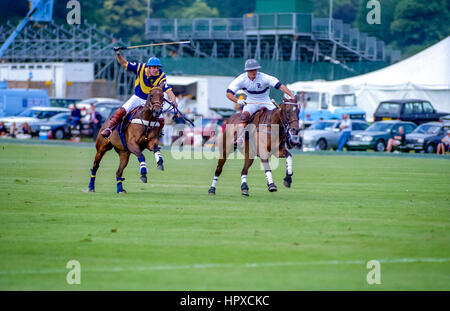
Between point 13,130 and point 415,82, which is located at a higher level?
point 415,82

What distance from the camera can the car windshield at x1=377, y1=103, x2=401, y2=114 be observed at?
5088 centimetres

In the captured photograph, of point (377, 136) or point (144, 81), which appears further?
point (377, 136)

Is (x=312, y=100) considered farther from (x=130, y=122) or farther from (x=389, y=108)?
(x=130, y=122)

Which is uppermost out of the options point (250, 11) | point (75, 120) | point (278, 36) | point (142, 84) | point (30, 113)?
point (250, 11)

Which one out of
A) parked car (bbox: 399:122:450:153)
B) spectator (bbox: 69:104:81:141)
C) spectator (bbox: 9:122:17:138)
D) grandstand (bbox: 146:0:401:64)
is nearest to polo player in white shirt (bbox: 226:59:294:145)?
parked car (bbox: 399:122:450:153)

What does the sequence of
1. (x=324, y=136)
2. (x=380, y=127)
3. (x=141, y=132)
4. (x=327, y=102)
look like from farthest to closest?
(x=327, y=102)
(x=324, y=136)
(x=380, y=127)
(x=141, y=132)

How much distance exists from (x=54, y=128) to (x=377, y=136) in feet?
63.9

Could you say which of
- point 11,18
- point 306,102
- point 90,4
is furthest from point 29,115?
point 90,4

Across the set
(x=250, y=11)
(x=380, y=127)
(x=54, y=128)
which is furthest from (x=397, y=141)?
(x=250, y=11)

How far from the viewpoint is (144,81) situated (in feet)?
62.4

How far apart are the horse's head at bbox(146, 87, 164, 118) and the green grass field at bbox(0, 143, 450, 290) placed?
1.71 m

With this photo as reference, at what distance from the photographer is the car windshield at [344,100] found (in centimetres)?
5622

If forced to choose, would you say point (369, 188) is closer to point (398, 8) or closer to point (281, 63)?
point (281, 63)

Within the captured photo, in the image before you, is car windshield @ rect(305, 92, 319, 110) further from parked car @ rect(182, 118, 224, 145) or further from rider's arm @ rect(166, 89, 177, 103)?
rider's arm @ rect(166, 89, 177, 103)
